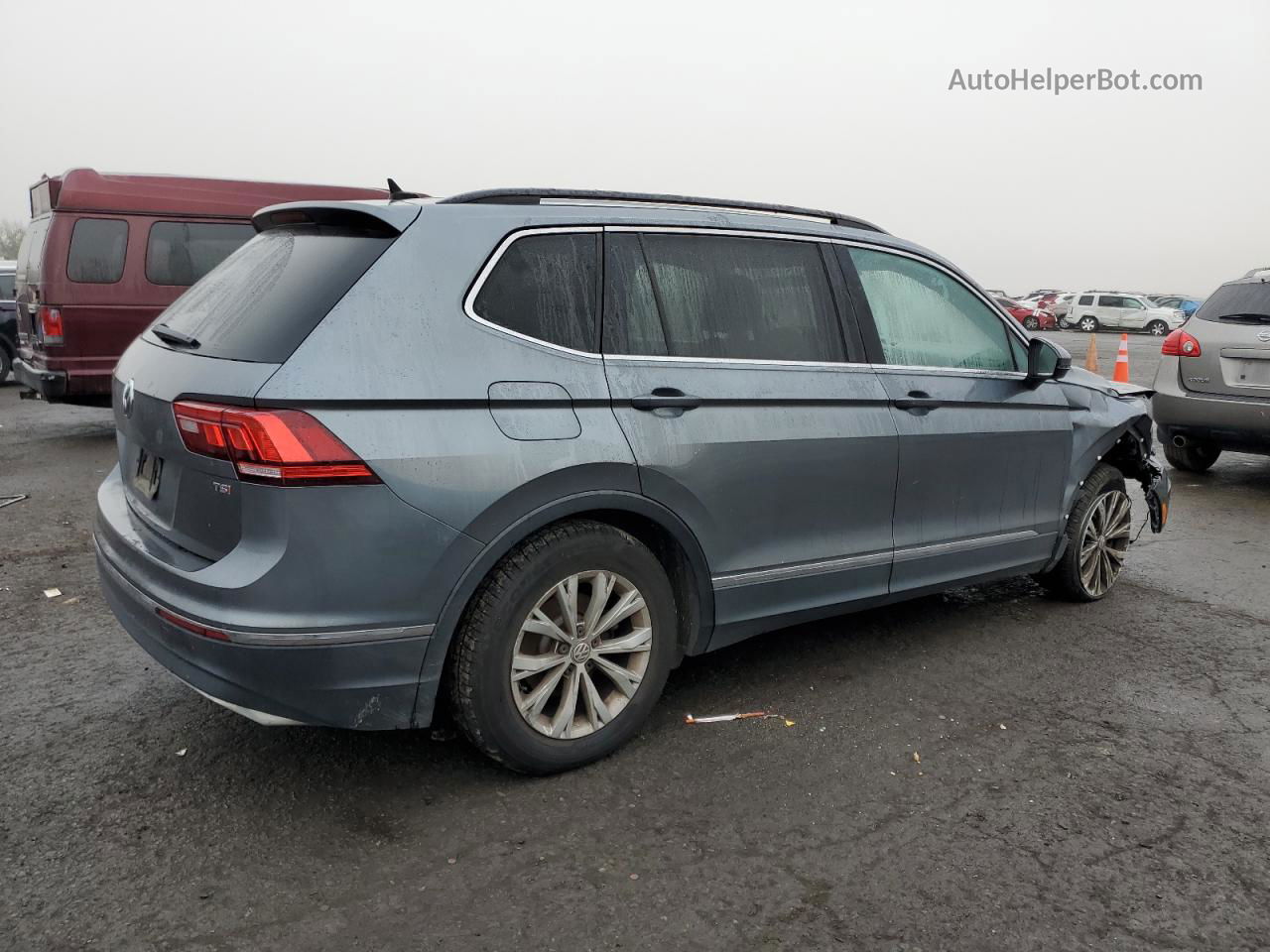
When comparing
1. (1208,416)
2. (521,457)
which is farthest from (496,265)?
(1208,416)

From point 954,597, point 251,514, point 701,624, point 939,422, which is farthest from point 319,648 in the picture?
point 954,597

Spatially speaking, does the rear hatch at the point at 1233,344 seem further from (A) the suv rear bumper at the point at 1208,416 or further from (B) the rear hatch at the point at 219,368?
(B) the rear hatch at the point at 219,368

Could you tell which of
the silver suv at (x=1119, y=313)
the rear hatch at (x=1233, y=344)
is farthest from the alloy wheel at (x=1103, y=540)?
the silver suv at (x=1119, y=313)

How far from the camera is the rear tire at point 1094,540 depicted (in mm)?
4949

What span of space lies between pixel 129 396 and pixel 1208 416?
758cm

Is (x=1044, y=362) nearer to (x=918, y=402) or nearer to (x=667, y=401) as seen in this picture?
(x=918, y=402)

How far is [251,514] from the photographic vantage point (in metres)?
2.75

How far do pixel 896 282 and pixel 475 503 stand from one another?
2178 mm

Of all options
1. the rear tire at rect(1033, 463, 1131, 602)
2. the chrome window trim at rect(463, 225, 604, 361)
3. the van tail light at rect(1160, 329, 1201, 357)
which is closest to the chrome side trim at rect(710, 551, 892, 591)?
the chrome window trim at rect(463, 225, 604, 361)

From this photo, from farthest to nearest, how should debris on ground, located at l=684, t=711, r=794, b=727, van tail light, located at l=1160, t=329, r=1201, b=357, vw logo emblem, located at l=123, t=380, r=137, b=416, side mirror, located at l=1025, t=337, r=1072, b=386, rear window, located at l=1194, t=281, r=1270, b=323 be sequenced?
van tail light, located at l=1160, t=329, r=1201, b=357 → rear window, located at l=1194, t=281, r=1270, b=323 → side mirror, located at l=1025, t=337, r=1072, b=386 → debris on ground, located at l=684, t=711, r=794, b=727 → vw logo emblem, located at l=123, t=380, r=137, b=416

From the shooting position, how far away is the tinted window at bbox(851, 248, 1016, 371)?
4.13 m

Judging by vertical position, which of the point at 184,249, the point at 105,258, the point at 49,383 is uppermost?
the point at 184,249

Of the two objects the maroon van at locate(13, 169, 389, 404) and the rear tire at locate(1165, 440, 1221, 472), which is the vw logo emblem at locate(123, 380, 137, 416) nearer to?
the maroon van at locate(13, 169, 389, 404)

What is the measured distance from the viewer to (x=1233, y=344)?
791 centimetres
